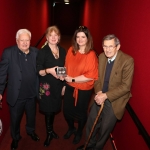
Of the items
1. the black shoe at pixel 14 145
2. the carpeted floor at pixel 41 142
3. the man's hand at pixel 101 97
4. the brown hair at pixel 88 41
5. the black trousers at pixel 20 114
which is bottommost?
the carpeted floor at pixel 41 142

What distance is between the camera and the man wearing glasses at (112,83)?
1.99 m

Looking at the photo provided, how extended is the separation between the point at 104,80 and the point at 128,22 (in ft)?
2.97

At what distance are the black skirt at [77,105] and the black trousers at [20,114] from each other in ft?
1.73

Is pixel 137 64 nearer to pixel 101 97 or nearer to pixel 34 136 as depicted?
pixel 101 97

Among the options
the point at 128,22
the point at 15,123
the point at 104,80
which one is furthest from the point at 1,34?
the point at 128,22

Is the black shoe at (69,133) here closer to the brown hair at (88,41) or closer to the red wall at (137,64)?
the red wall at (137,64)

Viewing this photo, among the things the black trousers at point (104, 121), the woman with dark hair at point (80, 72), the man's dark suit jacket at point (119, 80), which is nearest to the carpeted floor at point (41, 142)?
the black trousers at point (104, 121)

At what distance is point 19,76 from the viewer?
2250 mm

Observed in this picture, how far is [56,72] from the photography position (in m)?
2.26

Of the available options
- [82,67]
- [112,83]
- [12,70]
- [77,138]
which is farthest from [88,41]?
[77,138]

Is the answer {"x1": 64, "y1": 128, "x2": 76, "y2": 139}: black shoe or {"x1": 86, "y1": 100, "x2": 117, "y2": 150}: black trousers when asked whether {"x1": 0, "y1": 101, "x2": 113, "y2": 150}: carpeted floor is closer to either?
{"x1": 64, "y1": 128, "x2": 76, "y2": 139}: black shoe

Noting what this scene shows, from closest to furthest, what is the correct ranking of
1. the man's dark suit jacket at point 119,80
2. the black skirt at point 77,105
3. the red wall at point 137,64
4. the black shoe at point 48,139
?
the red wall at point 137,64 < the man's dark suit jacket at point 119,80 < the black skirt at point 77,105 < the black shoe at point 48,139

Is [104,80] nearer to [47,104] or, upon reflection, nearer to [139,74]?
[139,74]

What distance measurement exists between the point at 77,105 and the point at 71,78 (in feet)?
1.53
